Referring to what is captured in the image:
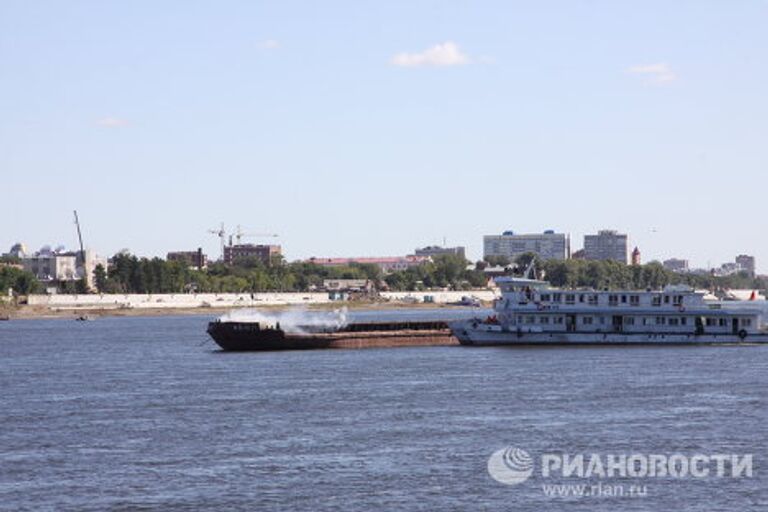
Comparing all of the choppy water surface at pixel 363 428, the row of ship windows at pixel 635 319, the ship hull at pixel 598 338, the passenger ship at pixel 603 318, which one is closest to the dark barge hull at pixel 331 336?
the ship hull at pixel 598 338

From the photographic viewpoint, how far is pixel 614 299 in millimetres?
137125

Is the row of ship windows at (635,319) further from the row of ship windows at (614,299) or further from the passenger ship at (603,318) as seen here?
the row of ship windows at (614,299)

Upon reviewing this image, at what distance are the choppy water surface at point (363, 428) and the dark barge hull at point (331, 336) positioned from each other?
16.2 metres

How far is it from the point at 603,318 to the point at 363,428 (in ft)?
219

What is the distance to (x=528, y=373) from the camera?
106500 mm

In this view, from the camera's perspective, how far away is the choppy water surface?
184 ft

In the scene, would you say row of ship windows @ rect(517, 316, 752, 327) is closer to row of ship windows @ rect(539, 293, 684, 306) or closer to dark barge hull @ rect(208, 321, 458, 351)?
row of ship windows @ rect(539, 293, 684, 306)

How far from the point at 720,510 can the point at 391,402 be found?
117ft

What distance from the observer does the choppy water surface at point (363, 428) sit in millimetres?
56031

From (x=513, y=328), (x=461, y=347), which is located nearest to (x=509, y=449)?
(x=513, y=328)

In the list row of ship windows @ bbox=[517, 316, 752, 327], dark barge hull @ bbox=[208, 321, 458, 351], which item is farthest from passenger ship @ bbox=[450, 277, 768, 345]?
dark barge hull @ bbox=[208, 321, 458, 351]

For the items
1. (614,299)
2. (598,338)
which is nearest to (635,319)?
(614,299)

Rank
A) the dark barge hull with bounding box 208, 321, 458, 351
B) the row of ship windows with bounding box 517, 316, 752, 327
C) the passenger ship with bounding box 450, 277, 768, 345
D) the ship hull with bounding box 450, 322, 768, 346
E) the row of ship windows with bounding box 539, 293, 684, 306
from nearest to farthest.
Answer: the ship hull with bounding box 450, 322, 768, 346
the passenger ship with bounding box 450, 277, 768, 345
the row of ship windows with bounding box 517, 316, 752, 327
the row of ship windows with bounding box 539, 293, 684, 306
the dark barge hull with bounding box 208, 321, 458, 351

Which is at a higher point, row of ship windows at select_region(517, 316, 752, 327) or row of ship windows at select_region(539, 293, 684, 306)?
row of ship windows at select_region(539, 293, 684, 306)
